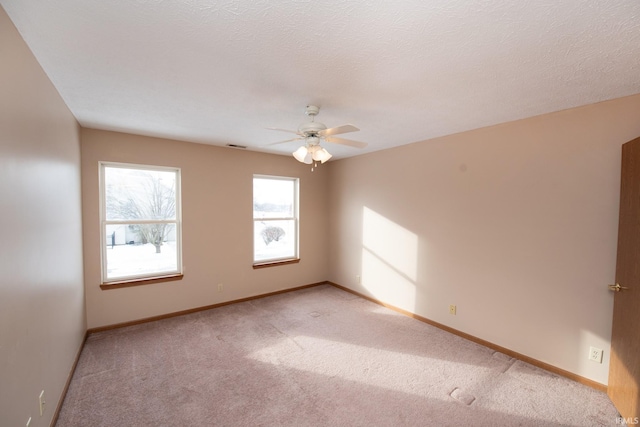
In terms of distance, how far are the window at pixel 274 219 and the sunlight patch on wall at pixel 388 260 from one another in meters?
1.33

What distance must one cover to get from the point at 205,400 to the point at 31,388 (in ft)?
3.50

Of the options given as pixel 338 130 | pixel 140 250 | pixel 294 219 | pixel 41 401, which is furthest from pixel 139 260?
pixel 338 130

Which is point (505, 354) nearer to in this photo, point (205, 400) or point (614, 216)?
point (614, 216)

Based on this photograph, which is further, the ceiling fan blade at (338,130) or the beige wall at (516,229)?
the beige wall at (516,229)

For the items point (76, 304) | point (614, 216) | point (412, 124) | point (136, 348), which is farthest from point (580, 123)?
point (76, 304)

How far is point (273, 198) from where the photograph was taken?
4789 millimetres

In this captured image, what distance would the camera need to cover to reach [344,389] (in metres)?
2.31

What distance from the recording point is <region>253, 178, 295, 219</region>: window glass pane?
4.60 m

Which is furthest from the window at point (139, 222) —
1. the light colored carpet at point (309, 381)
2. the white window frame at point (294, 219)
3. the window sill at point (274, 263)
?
the white window frame at point (294, 219)

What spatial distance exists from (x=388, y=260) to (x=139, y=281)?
3.42m

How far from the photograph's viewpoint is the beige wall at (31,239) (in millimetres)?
1321

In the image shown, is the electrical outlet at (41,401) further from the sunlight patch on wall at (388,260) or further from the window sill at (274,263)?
the sunlight patch on wall at (388,260)

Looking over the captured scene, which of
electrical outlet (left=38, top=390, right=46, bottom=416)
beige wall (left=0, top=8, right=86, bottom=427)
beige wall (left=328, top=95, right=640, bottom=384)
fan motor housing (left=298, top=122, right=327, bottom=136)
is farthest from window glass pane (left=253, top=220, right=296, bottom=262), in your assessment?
electrical outlet (left=38, top=390, right=46, bottom=416)

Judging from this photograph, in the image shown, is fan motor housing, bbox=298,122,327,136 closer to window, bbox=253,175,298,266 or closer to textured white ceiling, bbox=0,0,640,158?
textured white ceiling, bbox=0,0,640,158
